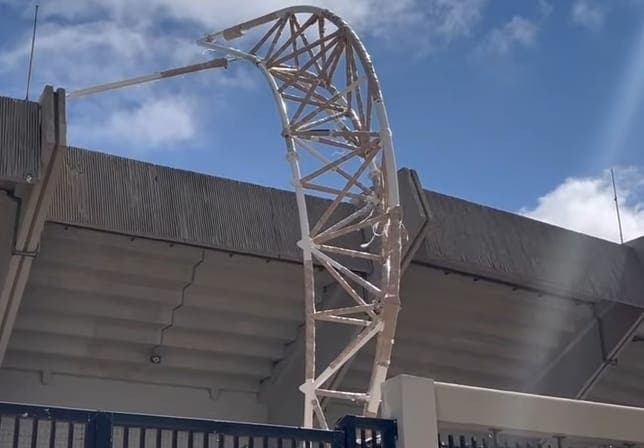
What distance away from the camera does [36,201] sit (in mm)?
10234

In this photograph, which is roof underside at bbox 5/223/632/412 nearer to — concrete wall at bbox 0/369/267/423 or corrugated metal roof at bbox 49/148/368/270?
concrete wall at bbox 0/369/267/423

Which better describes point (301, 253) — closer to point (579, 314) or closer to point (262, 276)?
point (262, 276)

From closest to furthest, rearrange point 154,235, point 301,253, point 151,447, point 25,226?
point 151,447
point 25,226
point 154,235
point 301,253

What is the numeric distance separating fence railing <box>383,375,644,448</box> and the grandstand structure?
5784 mm

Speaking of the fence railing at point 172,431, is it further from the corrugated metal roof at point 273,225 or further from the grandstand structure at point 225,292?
the corrugated metal roof at point 273,225

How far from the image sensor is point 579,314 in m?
15.5

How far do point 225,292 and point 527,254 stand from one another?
16.0 ft

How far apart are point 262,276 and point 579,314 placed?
6.02 metres

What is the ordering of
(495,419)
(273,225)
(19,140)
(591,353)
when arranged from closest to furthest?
(495,419) < (19,140) < (273,225) < (591,353)

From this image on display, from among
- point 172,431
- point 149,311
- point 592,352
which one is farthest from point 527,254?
point 172,431

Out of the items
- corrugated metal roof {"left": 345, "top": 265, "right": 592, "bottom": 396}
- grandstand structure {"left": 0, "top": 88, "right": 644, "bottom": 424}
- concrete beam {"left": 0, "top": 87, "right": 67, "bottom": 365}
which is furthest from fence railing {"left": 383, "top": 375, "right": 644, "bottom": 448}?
corrugated metal roof {"left": 345, "top": 265, "right": 592, "bottom": 396}

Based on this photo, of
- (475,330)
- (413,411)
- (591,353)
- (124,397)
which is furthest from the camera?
(591,353)

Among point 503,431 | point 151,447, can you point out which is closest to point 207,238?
point 151,447

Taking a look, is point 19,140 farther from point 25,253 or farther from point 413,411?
point 413,411
